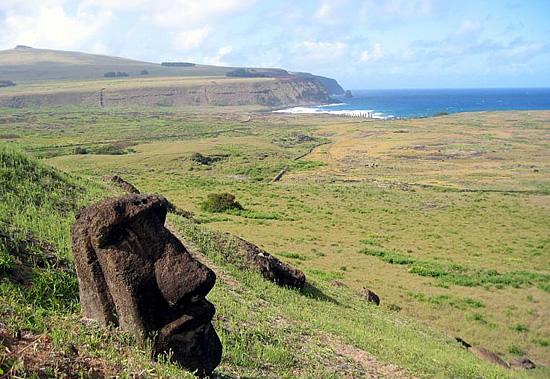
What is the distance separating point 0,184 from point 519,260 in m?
28.5

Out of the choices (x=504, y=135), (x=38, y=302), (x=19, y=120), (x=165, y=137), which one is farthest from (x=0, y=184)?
(x=19, y=120)

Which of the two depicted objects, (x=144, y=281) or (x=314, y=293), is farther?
(x=314, y=293)

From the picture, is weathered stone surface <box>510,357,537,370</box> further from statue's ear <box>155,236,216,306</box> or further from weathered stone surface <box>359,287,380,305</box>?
statue's ear <box>155,236,216,306</box>

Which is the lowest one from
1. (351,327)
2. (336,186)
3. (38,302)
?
(336,186)

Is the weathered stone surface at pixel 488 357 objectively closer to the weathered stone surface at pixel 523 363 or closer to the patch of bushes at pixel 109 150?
the weathered stone surface at pixel 523 363

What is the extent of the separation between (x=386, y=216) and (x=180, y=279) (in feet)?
124

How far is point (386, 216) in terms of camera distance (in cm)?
4341

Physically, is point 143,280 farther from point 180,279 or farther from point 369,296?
point 369,296

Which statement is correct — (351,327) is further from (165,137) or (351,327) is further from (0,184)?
(165,137)

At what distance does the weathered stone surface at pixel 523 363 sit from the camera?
16875 mm

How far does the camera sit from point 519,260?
3091 cm

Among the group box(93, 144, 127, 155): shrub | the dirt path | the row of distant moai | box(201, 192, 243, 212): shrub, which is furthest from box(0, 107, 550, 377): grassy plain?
box(93, 144, 127, 155): shrub

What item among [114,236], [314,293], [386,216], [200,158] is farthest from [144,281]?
[200,158]

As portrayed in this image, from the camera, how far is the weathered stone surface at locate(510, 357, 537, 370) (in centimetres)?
1688
